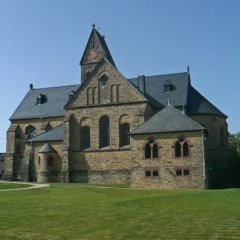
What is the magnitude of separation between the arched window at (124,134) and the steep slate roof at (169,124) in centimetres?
497

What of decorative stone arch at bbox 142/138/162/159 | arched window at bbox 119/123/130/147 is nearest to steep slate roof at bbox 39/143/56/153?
arched window at bbox 119/123/130/147

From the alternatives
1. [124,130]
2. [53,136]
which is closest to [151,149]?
[124,130]

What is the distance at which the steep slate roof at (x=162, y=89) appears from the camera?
5197cm

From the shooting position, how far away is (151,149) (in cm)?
4288

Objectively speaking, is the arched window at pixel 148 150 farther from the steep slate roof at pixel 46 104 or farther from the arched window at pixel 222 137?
the steep slate roof at pixel 46 104

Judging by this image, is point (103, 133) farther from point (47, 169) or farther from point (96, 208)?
point (96, 208)

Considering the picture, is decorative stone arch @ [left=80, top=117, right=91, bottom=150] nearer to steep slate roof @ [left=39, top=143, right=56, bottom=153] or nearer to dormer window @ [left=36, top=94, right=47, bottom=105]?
steep slate roof @ [left=39, top=143, right=56, bottom=153]

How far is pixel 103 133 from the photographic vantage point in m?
50.2

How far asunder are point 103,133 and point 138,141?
7967mm

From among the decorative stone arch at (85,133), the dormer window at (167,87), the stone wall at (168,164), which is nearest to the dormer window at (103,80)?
the decorative stone arch at (85,133)

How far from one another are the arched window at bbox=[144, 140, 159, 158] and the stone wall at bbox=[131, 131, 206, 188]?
326 millimetres

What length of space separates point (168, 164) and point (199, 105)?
13.1 m

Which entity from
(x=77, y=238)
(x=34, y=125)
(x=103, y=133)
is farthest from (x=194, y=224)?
(x=34, y=125)

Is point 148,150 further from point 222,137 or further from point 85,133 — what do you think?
point 222,137
